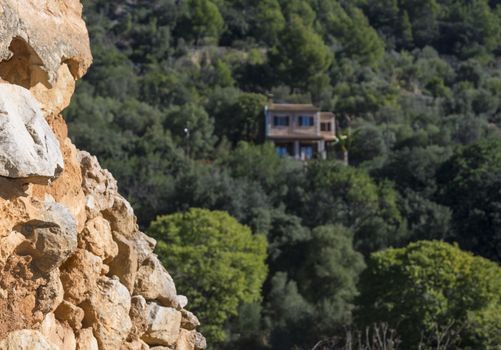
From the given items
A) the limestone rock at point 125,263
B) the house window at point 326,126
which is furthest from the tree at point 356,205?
the limestone rock at point 125,263

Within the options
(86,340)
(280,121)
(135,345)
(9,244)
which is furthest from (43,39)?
(280,121)

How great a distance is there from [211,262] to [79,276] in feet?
106

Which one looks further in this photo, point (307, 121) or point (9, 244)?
point (307, 121)

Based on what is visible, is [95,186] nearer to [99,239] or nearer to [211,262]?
[99,239]

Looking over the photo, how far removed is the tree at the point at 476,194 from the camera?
46344mm

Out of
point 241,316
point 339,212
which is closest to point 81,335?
point 241,316

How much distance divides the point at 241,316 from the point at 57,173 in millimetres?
33214

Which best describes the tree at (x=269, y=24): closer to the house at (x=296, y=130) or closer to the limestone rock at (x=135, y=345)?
the house at (x=296, y=130)

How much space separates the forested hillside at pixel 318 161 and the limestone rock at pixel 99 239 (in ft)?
41.0

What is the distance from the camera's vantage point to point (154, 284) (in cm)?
677

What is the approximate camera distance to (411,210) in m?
49.7

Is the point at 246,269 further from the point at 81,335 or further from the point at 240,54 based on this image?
the point at 240,54

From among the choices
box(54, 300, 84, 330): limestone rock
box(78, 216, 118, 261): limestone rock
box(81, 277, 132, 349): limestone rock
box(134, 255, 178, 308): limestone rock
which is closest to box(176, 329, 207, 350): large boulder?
box(134, 255, 178, 308): limestone rock

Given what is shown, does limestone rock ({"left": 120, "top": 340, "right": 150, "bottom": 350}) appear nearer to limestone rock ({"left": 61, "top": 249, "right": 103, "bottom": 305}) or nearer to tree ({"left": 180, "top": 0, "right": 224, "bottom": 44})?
limestone rock ({"left": 61, "top": 249, "right": 103, "bottom": 305})
